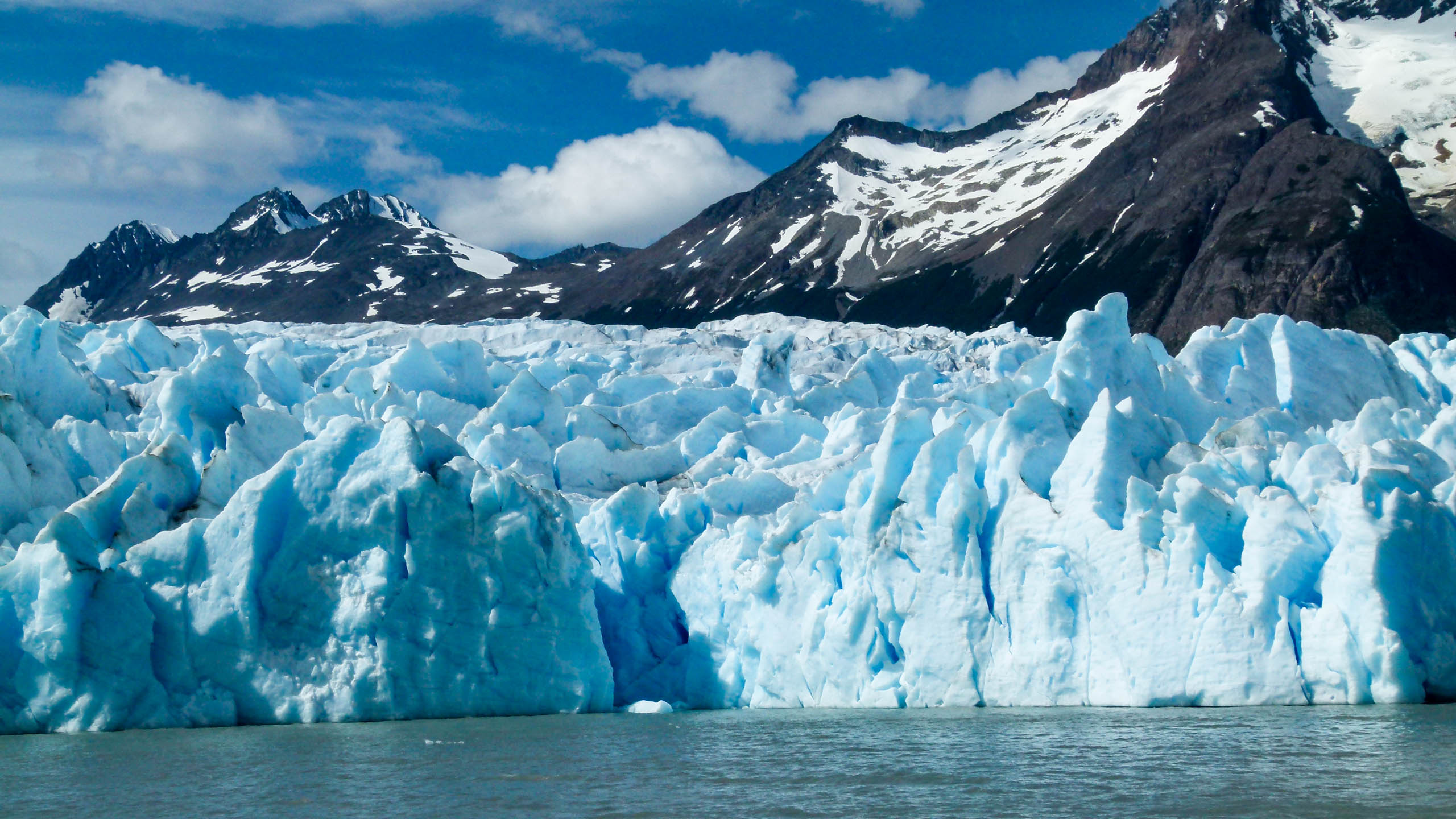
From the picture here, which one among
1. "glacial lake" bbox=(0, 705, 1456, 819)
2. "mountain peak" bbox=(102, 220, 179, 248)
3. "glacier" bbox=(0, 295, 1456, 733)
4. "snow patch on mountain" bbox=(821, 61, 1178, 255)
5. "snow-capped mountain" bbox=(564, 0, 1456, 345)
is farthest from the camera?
"mountain peak" bbox=(102, 220, 179, 248)

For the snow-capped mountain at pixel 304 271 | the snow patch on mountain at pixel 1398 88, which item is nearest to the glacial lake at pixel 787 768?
the snow patch on mountain at pixel 1398 88

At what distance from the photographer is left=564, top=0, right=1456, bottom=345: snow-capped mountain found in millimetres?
59750

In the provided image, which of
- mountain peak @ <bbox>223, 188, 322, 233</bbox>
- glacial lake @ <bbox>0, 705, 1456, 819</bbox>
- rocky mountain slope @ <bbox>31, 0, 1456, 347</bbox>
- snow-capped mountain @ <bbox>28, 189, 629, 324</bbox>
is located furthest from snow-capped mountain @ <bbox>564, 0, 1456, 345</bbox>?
mountain peak @ <bbox>223, 188, 322, 233</bbox>

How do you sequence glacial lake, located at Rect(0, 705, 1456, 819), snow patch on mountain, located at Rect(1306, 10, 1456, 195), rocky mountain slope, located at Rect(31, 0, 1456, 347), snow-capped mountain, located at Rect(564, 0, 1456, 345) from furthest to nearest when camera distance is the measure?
snow patch on mountain, located at Rect(1306, 10, 1456, 195) < rocky mountain slope, located at Rect(31, 0, 1456, 347) < snow-capped mountain, located at Rect(564, 0, 1456, 345) < glacial lake, located at Rect(0, 705, 1456, 819)

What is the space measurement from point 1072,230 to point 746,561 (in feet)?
241

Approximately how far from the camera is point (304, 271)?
458 feet

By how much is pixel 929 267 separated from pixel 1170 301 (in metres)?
30.0

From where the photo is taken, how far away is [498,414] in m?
22.8

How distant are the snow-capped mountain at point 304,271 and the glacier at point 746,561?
92.0m

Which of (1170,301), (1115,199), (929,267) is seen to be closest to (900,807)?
(1170,301)

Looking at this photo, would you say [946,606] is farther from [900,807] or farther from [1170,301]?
[1170,301]

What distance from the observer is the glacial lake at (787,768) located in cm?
888

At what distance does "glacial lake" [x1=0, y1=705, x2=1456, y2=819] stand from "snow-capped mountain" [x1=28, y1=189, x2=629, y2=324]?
97243 mm

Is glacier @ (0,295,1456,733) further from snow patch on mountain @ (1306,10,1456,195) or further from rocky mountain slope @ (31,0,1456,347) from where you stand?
snow patch on mountain @ (1306,10,1456,195)
